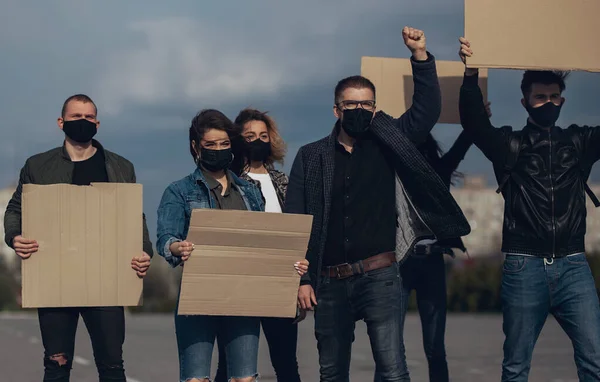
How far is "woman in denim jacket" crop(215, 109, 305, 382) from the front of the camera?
24.2 feet

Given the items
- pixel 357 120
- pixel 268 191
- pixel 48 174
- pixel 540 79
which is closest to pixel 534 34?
pixel 540 79

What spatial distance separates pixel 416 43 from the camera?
6.55 metres

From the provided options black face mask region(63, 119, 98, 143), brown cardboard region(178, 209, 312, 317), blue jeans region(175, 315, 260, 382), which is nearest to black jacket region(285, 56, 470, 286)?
brown cardboard region(178, 209, 312, 317)

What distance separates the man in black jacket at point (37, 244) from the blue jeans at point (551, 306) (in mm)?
2205

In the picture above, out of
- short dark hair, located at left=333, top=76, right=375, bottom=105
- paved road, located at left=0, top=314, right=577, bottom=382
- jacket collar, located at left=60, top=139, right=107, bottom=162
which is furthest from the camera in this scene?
paved road, located at left=0, top=314, right=577, bottom=382

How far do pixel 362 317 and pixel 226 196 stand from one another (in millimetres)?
1061

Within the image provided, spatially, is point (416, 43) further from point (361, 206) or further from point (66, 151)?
point (66, 151)

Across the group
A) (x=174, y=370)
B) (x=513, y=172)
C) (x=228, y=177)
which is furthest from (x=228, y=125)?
(x=174, y=370)

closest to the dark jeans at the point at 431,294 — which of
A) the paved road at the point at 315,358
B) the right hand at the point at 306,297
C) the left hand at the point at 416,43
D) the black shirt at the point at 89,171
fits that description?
the right hand at the point at 306,297

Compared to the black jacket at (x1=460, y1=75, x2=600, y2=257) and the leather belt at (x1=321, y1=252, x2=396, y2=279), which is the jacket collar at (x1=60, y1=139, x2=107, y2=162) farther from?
the black jacket at (x1=460, y1=75, x2=600, y2=257)

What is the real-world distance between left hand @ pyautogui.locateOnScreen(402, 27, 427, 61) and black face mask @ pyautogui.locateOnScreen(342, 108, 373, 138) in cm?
43

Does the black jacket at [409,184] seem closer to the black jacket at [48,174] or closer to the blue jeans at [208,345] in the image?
the blue jeans at [208,345]

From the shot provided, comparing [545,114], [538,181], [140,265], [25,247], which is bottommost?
[140,265]

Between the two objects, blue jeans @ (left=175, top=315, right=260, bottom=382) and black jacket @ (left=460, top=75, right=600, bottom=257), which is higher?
black jacket @ (left=460, top=75, right=600, bottom=257)
